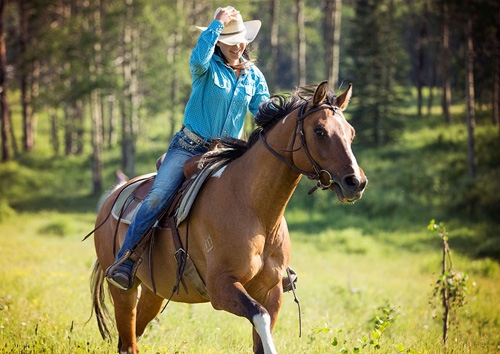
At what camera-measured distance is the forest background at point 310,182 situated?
11258 millimetres

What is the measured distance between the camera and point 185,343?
6.59 metres

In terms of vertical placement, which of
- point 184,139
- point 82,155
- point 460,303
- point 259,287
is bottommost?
point 82,155

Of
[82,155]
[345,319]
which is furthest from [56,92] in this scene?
[345,319]

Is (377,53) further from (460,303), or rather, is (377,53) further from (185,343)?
(185,343)

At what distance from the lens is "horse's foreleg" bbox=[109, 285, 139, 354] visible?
21.4ft

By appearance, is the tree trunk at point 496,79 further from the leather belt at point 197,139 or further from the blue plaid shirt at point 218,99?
the leather belt at point 197,139

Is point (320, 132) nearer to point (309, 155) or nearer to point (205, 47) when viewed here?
point (309, 155)

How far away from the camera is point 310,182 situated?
24.9m

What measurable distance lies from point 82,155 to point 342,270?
24367mm

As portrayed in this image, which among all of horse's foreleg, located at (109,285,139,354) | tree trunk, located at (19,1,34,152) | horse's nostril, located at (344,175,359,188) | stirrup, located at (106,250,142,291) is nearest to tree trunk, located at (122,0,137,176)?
tree trunk, located at (19,1,34,152)

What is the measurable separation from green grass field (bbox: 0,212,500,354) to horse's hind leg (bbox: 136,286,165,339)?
318mm

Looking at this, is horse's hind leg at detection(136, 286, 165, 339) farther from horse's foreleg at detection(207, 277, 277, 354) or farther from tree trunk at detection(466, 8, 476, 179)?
tree trunk at detection(466, 8, 476, 179)

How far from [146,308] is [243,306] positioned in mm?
2524

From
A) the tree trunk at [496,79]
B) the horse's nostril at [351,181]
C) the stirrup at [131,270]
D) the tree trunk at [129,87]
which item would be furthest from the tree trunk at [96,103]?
the horse's nostril at [351,181]
